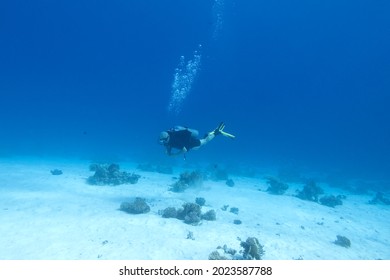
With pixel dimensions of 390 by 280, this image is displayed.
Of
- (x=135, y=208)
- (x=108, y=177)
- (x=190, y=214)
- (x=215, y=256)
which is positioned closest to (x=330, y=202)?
(x=190, y=214)

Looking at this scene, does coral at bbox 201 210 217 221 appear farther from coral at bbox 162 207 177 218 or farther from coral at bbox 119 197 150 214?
coral at bbox 119 197 150 214

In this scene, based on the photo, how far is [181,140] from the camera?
1118cm

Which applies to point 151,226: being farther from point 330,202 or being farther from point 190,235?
point 330,202

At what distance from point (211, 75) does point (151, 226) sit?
10751 centimetres

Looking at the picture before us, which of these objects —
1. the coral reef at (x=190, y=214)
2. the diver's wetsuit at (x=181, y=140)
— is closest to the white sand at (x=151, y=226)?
the coral reef at (x=190, y=214)

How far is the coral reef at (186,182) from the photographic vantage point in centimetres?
1833

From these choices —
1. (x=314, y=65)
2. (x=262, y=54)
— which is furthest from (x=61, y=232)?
(x=314, y=65)

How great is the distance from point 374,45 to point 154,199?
393ft

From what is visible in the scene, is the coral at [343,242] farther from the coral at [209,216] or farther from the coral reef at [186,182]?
the coral reef at [186,182]

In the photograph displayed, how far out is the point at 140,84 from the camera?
4906 inches

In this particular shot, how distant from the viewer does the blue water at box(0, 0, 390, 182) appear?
79.0m

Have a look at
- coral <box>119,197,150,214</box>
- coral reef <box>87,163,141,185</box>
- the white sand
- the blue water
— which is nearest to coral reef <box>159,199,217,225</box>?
the white sand

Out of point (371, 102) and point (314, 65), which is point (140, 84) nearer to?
point (314, 65)

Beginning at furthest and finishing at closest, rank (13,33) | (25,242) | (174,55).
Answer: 1. (174,55)
2. (13,33)
3. (25,242)
